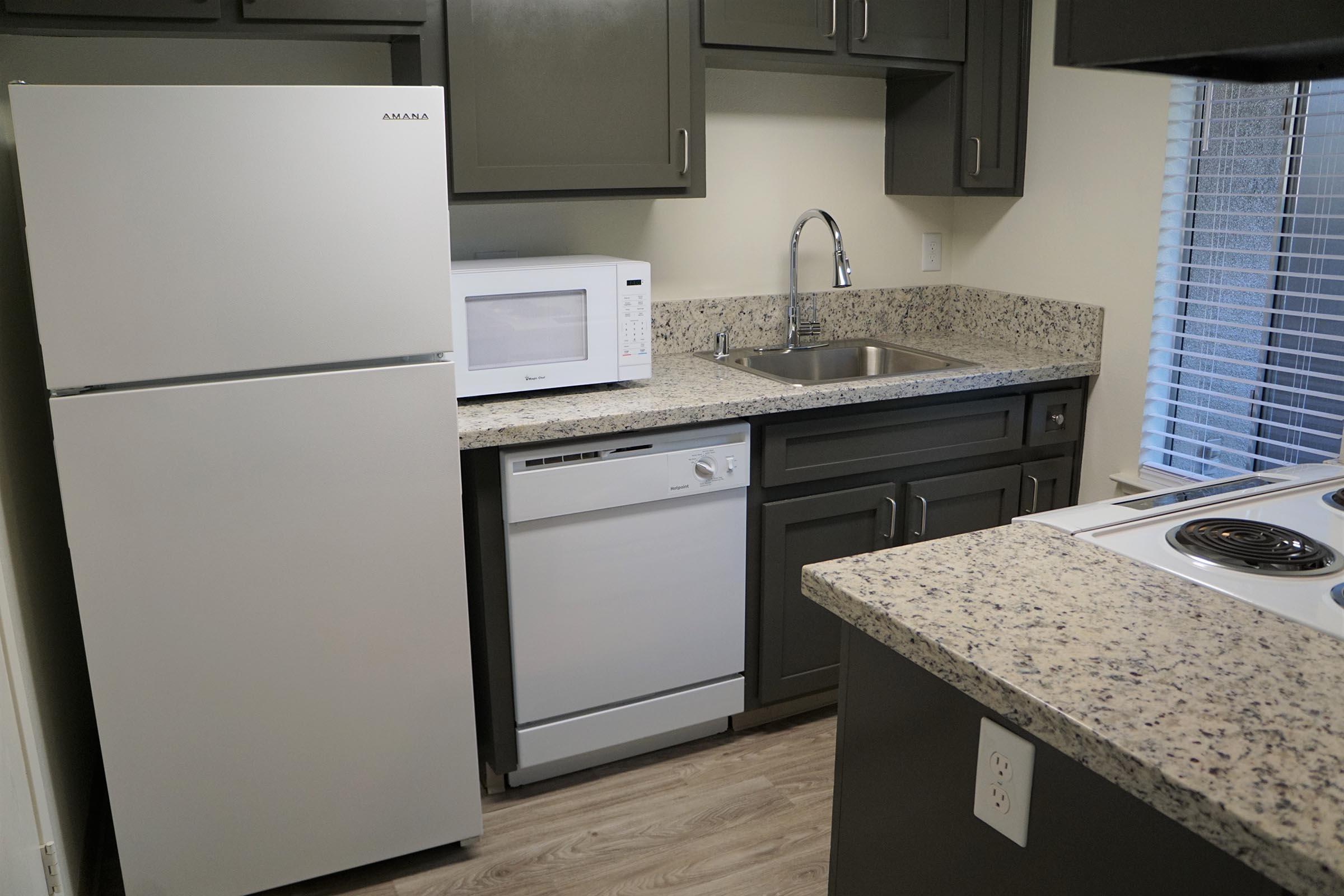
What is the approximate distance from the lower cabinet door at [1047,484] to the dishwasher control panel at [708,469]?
0.91m

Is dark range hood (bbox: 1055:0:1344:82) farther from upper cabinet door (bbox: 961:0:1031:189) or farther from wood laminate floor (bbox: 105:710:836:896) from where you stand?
upper cabinet door (bbox: 961:0:1031:189)

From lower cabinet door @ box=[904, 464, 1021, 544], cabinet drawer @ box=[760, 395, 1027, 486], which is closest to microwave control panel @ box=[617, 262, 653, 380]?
cabinet drawer @ box=[760, 395, 1027, 486]

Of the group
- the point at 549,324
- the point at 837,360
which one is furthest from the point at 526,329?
the point at 837,360

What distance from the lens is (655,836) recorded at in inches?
90.0

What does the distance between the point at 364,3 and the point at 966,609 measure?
5.59 feet

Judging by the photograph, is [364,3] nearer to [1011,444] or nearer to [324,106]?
[324,106]

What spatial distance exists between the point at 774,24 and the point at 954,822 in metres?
2.04

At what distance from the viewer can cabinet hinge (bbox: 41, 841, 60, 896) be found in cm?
179

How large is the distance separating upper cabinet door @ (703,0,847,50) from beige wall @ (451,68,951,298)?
301 millimetres

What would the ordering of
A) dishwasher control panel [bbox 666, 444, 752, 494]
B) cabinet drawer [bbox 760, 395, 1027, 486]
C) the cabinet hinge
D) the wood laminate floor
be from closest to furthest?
the cabinet hinge
the wood laminate floor
dishwasher control panel [bbox 666, 444, 752, 494]
cabinet drawer [bbox 760, 395, 1027, 486]

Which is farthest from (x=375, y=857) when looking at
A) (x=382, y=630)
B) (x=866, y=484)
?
(x=866, y=484)

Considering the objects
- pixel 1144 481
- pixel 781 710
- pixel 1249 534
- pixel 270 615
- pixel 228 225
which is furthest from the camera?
pixel 1144 481

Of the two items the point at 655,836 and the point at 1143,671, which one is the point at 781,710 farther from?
the point at 1143,671

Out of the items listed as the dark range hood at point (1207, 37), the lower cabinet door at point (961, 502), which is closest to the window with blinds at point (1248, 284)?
the lower cabinet door at point (961, 502)
